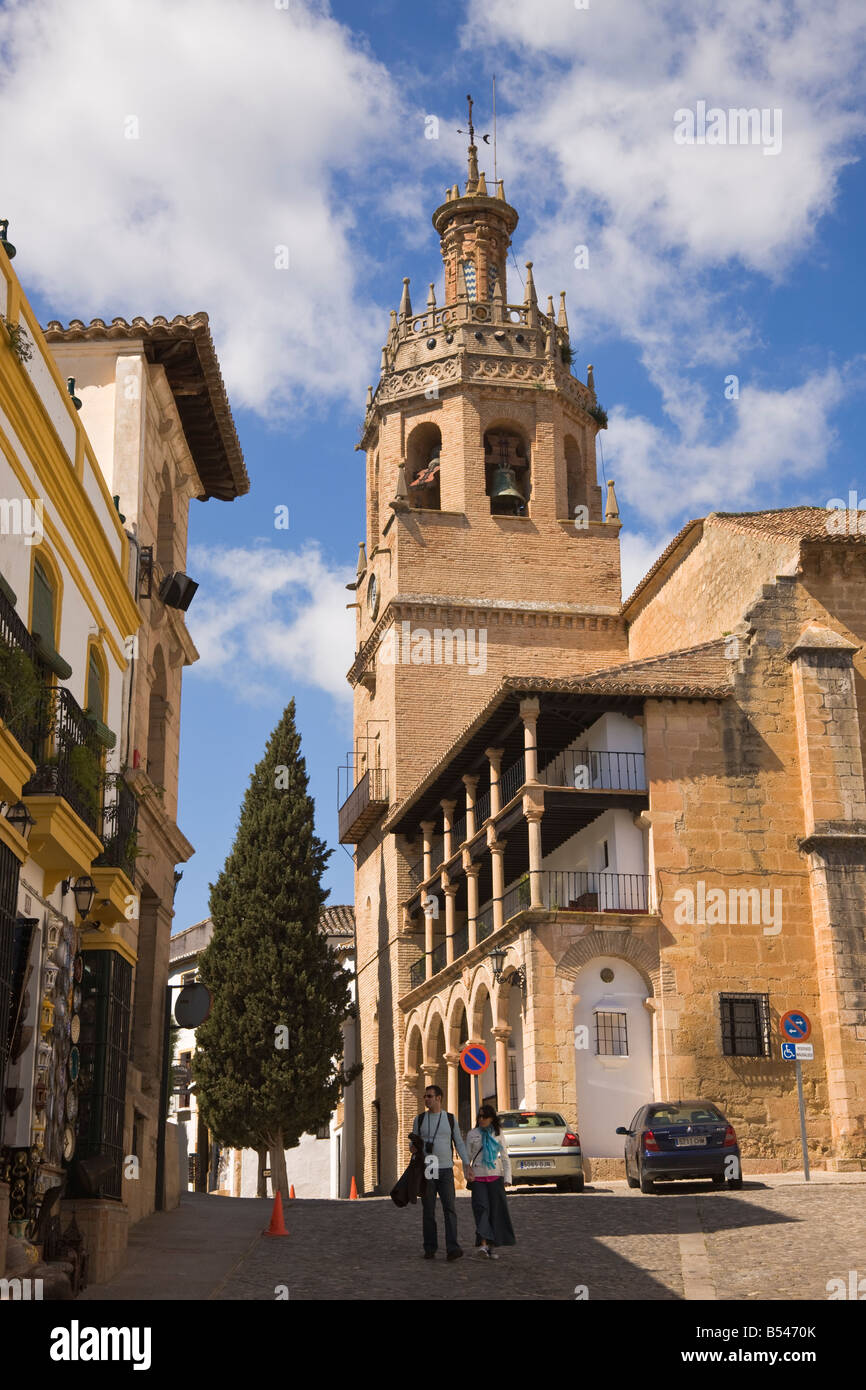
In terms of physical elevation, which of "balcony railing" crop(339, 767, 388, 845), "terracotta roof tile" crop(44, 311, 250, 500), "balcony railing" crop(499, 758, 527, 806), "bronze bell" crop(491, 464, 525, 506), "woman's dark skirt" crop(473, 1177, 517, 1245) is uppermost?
"bronze bell" crop(491, 464, 525, 506)

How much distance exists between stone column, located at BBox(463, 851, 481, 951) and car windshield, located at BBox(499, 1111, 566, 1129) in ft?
31.4

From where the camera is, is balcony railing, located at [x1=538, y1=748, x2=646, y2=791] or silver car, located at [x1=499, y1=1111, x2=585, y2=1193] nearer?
silver car, located at [x1=499, y1=1111, x2=585, y2=1193]

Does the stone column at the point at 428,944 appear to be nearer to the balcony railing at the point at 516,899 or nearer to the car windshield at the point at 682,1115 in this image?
the balcony railing at the point at 516,899

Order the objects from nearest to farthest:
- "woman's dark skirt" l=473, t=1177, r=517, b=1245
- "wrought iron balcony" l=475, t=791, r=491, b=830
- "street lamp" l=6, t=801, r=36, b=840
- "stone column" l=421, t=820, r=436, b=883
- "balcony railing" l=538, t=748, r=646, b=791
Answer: "street lamp" l=6, t=801, r=36, b=840, "woman's dark skirt" l=473, t=1177, r=517, b=1245, "balcony railing" l=538, t=748, r=646, b=791, "wrought iron balcony" l=475, t=791, r=491, b=830, "stone column" l=421, t=820, r=436, b=883

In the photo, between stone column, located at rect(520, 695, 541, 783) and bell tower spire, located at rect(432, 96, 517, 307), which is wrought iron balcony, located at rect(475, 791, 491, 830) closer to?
stone column, located at rect(520, 695, 541, 783)

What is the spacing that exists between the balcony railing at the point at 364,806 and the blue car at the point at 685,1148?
814 inches

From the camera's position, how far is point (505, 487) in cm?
4450

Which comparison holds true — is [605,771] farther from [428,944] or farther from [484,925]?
[428,944]

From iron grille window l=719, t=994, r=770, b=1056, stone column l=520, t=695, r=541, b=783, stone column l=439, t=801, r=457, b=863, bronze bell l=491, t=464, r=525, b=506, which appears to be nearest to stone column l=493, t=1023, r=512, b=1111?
iron grille window l=719, t=994, r=770, b=1056

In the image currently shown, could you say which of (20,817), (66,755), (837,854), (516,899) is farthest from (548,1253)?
(516,899)

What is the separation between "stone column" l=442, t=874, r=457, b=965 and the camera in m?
35.9

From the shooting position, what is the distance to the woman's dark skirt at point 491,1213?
14203 mm

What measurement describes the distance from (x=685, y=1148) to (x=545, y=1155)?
7.79 ft
